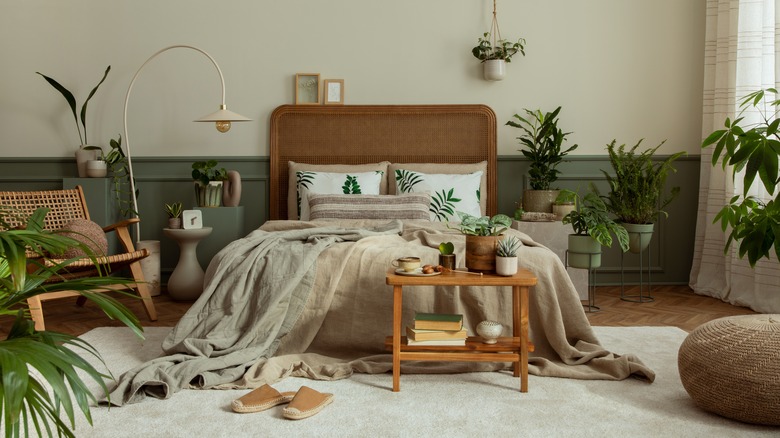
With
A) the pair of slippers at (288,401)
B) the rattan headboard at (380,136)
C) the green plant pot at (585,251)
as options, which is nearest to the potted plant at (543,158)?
the rattan headboard at (380,136)

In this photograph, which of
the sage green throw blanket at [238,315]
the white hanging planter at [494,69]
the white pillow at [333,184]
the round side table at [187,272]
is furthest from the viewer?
the white hanging planter at [494,69]

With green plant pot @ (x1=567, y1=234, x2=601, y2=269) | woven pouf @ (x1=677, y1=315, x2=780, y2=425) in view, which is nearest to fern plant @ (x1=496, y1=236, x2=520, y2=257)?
woven pouf @ (x1=677, y1=315, x2=780, y2=425)

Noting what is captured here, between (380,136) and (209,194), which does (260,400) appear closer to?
(209,194)

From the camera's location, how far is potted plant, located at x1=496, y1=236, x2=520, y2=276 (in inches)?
116

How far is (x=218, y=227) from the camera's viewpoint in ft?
17.5

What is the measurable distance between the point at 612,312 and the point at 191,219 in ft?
10.2

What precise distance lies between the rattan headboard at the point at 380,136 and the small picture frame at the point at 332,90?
7cm

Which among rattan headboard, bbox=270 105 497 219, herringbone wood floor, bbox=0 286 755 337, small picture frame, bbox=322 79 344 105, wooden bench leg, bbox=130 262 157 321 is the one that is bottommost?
herringbone wood floor, bbox=0 286 755 337

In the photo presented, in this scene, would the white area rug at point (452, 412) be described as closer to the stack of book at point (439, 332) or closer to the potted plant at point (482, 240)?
the stack of book at point (439, 332)

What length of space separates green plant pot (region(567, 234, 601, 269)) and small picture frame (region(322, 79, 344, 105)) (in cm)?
232

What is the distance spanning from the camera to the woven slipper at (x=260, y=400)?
2684 millimetres

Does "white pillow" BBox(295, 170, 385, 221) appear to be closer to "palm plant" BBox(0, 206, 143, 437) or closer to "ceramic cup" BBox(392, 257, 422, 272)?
"ceramic cup" BBox(392, 257, 422, 272)

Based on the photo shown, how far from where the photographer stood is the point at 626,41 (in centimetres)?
571

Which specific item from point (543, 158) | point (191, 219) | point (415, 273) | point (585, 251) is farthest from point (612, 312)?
point (191, 219)
